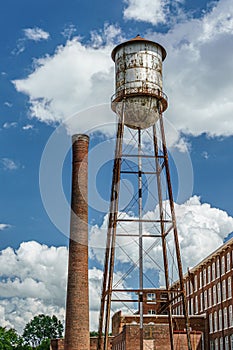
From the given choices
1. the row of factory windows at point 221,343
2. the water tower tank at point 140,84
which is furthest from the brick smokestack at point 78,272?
the row of factory windows at point 221,343

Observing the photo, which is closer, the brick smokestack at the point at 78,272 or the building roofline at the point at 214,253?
the brick smokestack at the point at 78,272

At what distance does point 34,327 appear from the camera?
390ft

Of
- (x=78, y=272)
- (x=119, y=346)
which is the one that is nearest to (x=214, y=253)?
(x=119, y=346)

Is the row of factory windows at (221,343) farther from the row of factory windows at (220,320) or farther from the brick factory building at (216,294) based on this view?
the row of factory windows at (220,320)

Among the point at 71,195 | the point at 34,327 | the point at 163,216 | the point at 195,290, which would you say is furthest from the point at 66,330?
the point at 34,327

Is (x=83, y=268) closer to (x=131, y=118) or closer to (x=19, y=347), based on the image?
(x=131, y=118)

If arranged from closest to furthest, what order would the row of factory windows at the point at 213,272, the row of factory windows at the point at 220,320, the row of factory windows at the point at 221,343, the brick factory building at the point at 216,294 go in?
1. the row of factory windows at the point at 221,343
2. the row of factory windows at the point at 220,320
3. the brick factory building at the point at 216,294
4. the row of factory windows at the point at 213,272

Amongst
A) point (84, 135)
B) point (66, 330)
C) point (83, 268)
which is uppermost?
point (84, 135)

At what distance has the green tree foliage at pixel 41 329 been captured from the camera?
11669cm

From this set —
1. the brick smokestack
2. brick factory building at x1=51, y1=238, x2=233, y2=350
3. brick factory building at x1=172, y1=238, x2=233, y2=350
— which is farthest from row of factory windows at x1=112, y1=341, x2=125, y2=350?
the brick smokestack

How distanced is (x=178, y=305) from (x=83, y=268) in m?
40.4

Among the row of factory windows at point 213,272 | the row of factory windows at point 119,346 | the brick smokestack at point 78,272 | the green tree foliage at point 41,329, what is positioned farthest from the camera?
the green tree foliage at point 41,329

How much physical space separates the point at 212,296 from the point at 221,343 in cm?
544

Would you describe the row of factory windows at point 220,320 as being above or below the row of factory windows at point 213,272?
below
